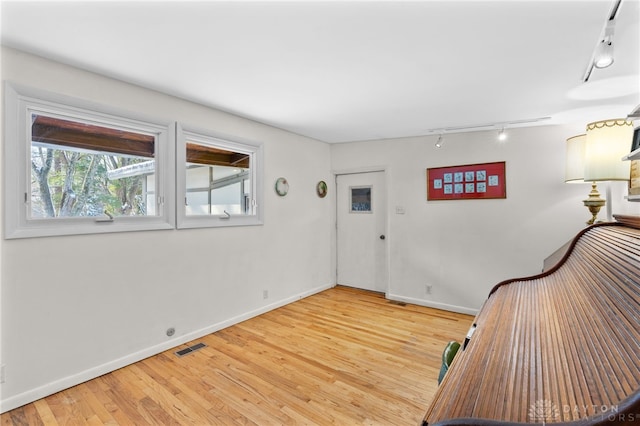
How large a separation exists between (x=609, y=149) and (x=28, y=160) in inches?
160

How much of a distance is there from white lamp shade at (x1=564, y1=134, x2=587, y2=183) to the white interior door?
2224mm

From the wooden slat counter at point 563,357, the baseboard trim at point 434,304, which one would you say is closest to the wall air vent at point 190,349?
the wooden slat counter at point 563,357

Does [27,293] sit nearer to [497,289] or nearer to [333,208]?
[497,289]

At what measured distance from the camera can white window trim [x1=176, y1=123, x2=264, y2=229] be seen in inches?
111

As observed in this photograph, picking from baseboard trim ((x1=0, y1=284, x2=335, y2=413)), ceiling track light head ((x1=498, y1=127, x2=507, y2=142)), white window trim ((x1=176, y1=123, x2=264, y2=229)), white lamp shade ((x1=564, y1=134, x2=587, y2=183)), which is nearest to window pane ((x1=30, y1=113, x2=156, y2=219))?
white window trim ((x1=176, y1=123, x2=264, y2=229))

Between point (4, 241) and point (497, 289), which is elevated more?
point (4, 241)

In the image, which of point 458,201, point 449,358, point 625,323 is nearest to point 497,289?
point 449,358

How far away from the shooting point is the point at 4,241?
6.20 feet

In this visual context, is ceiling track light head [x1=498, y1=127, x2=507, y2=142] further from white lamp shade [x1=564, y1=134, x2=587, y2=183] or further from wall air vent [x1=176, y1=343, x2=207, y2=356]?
wall air vent [x1=176, y1=343, x2=207, y2=356]

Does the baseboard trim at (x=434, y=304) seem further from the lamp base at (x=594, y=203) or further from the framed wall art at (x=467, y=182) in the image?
the lamp base at (x=594, y=203)

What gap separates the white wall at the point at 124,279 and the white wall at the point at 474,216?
163 cm

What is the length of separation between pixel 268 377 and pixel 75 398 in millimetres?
1316

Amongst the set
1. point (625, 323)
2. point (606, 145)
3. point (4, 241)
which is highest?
point (606, 145)

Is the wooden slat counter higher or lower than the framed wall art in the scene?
lower
